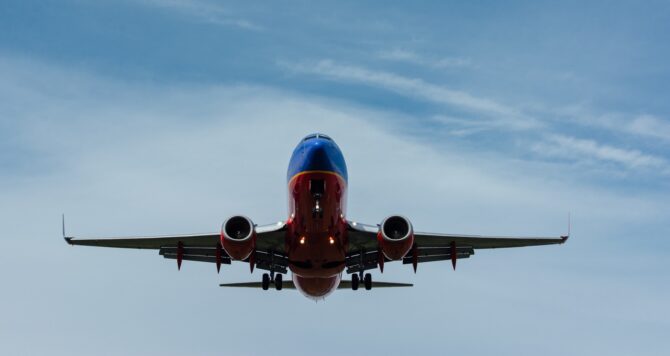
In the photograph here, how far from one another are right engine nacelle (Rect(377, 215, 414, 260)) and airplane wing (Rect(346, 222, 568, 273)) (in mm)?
1984

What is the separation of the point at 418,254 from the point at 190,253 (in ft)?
32.8

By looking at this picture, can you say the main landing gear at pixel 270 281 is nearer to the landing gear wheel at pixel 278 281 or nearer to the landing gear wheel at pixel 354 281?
the landing gear wheel at pixel 278 281

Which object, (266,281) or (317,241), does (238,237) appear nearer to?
(317,241)

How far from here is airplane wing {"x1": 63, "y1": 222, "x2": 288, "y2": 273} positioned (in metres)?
34.0

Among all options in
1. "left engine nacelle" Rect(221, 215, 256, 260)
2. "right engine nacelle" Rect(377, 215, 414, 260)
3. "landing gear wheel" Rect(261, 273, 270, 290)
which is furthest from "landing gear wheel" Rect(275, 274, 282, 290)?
"right engine nacelle" Rect(377, 215, 414, 260)

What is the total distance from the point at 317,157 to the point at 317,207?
1.75m

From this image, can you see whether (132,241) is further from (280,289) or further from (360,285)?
(360,285)

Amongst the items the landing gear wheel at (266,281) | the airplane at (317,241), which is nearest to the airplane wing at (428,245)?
the airplane at (317,241)

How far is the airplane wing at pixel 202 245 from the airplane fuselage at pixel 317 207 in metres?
1.25

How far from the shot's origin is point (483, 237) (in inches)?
1367

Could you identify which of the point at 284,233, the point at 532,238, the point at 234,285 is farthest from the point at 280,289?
the point at 532,238

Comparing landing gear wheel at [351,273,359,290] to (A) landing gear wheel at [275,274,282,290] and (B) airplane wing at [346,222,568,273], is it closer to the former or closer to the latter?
(B) airplane wing at [346,222,568,273]

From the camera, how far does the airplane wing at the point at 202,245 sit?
33969mm

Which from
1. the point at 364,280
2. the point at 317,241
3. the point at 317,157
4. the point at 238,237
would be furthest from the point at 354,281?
the point at 317,157
